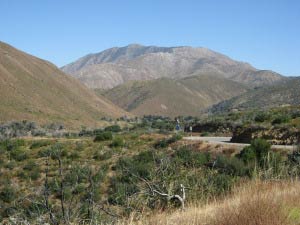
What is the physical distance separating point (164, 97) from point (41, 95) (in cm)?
7778

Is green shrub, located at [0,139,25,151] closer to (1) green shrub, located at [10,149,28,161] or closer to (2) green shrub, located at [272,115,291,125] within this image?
(1) green shrub, located at [10,149,28,161]

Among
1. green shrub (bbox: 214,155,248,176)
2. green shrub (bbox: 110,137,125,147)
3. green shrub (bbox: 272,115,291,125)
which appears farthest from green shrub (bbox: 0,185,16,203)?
green shrub (bbox: 272,115,291,125)

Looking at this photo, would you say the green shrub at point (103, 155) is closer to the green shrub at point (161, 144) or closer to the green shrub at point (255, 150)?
the green shrub at point (161, 144)

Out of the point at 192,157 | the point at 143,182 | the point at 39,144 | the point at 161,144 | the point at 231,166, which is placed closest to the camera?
the point at 143,182

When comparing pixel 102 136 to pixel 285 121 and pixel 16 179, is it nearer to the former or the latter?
pixel 16 179

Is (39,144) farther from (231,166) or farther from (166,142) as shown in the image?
(231,166)

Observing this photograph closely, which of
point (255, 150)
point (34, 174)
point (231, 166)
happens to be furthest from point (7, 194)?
point (255, 150)

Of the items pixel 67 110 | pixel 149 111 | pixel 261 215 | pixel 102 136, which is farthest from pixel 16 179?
pixel 149 111

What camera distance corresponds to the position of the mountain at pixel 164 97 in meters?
149

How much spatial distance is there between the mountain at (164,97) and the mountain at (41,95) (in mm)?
38801

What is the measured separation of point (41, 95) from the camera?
83.6 meters

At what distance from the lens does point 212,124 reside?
4400cm

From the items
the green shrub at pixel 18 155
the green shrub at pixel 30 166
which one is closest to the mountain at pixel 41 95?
the green shrub at pixel 18 155

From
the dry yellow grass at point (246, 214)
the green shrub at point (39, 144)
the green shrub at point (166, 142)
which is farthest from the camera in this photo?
the green shrub at point (39, 144)
